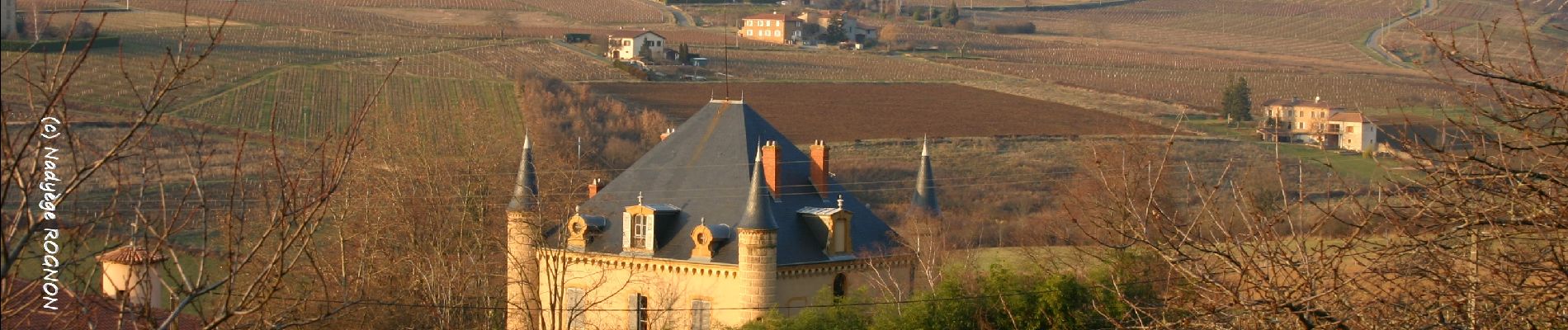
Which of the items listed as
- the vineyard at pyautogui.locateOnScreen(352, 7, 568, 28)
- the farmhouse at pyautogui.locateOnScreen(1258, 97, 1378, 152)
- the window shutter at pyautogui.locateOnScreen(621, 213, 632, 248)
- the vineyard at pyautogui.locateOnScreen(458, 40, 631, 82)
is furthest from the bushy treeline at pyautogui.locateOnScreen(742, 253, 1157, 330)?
the vineyard at pyautogui.locateOnScreen(352, 7, 568, 28)

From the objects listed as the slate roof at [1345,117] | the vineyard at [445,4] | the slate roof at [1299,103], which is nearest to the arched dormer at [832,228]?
the slate roof at [1345,117]

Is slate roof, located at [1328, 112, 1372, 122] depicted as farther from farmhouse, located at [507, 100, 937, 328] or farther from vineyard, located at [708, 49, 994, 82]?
farmhouse, located at [507, 100, 937, 328]

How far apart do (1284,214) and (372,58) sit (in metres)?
80.2

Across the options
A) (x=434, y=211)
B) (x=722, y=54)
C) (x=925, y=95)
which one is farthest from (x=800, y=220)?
(x=722, y=54)

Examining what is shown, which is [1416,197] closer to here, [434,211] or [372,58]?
[434,211]

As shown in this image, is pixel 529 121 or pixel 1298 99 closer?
pixel 529 121

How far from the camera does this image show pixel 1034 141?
7600 centimetres

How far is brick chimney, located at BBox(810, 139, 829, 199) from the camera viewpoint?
3447cm

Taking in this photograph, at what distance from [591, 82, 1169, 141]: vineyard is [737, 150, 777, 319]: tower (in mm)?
40470

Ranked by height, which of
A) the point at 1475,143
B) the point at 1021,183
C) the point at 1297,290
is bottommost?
the point at 1021,183

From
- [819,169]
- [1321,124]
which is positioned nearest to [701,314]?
[819,169]

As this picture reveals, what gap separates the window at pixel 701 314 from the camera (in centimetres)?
3152

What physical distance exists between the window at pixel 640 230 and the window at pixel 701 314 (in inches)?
59.0

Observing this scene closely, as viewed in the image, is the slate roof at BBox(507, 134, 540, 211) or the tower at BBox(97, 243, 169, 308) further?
the slate roof at BBox(507, 134, 540, 211)
